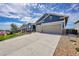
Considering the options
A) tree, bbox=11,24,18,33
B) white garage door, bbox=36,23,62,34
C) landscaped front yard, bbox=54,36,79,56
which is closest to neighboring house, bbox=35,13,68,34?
white garage door, bbox=36,23,62,34

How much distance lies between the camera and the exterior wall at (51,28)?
3.83 metres

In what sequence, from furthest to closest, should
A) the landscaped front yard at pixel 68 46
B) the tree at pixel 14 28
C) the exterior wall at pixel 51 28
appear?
the exterior wall at pixel 51 28 → the tree at pixel 14 28 → the landscaped front yard at pixel 68 46

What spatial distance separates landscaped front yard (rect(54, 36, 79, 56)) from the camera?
11.4 feet

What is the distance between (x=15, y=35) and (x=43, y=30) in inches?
27.2

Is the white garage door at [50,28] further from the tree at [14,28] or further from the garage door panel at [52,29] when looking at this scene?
the tree at [14,28]

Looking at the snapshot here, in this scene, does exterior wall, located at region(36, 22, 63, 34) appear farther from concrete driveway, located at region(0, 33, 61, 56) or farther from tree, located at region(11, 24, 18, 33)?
Answer: tree, located at region(11, 24, 18, 33)

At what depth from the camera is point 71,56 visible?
3424 mm

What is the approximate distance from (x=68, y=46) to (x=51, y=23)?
0.69 metres

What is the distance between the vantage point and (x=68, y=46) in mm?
3641

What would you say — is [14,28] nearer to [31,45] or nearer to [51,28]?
[31,45]

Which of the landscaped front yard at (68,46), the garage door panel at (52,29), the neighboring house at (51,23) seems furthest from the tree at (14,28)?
the landscaped front yard at (68,46)

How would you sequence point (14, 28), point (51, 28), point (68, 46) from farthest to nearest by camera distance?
1. point (51, 28)
2. point (14, 28)
3. point (68, 46)

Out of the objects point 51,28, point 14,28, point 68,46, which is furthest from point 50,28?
point 14,28

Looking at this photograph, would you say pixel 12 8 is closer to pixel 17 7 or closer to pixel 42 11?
pixel 17 7
